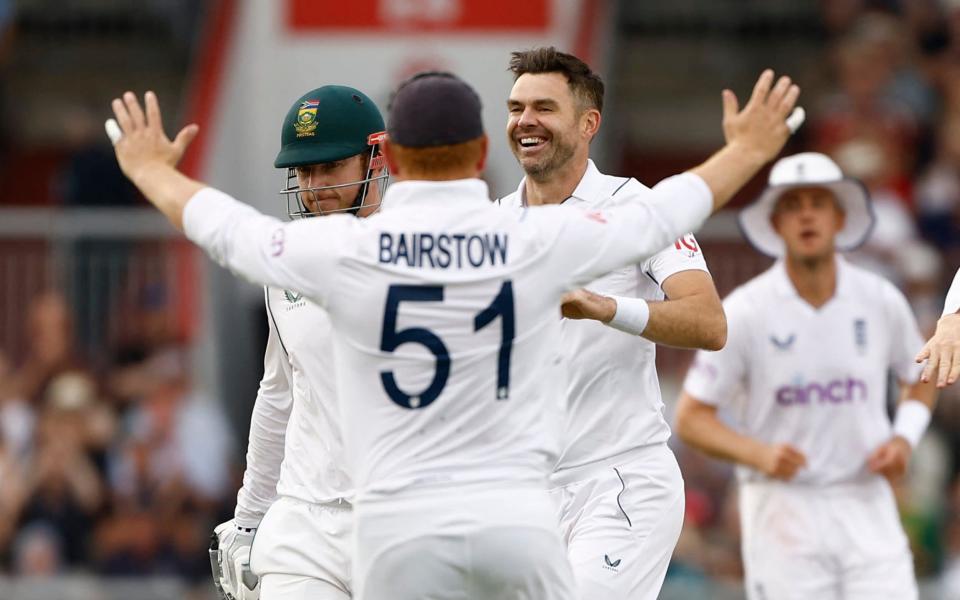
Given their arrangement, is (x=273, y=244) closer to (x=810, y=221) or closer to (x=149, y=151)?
(x=149, y=151)

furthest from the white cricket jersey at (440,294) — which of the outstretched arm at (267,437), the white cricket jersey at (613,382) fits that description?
the white cricket jersey at (613,382)

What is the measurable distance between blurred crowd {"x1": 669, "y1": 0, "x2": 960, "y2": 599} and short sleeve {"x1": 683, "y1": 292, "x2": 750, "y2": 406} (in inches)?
122

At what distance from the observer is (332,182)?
6855 millimetres

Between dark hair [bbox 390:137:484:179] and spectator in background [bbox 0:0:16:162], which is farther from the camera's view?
spectator in background [bbox 0:0:16:162]

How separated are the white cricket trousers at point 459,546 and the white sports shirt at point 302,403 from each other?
0.84 metres

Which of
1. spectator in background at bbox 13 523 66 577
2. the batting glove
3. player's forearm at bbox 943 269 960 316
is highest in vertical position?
player's forearm at bbox 943 269 960 316

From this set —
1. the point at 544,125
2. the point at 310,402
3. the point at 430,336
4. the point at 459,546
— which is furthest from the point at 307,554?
the point at 544,125

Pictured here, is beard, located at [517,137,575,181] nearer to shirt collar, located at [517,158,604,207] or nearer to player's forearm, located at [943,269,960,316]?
shirt collar, located at [517,158,604,207]

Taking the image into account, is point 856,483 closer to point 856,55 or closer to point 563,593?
point 563,593

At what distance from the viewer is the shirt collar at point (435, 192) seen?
19.1 ft

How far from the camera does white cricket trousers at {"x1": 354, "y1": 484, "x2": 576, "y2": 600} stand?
569cm

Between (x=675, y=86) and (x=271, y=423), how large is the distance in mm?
11870

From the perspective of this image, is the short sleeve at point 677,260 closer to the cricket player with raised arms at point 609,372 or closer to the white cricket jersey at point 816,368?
the cricket player with raised arms at point 609,372

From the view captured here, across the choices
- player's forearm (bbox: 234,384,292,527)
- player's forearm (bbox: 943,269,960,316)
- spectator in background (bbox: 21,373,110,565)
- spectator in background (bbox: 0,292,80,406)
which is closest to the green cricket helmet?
player's forearm (bbox: 234,384,292,527)
